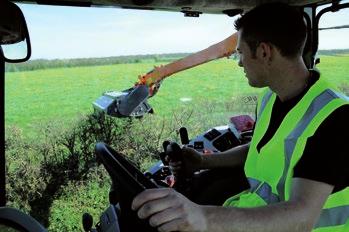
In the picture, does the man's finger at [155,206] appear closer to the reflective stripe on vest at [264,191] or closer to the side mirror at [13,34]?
the reflective stripe on vest at [264,191]

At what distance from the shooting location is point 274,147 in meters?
1.81

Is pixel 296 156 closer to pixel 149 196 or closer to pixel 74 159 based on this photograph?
pixel 149 196

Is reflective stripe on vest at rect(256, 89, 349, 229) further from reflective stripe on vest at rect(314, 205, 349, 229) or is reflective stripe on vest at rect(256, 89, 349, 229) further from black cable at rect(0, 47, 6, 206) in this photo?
black cable at rect(0, 47, 6, 206)

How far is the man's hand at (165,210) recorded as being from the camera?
1.17m

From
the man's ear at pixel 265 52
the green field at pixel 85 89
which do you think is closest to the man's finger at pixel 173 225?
the man's ear at pixel 265 52

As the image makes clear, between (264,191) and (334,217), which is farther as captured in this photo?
(264,191)

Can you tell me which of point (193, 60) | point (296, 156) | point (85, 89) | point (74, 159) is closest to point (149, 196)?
point (296, 156)

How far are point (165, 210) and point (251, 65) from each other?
88 cm

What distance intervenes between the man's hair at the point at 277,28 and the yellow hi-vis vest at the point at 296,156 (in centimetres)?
17

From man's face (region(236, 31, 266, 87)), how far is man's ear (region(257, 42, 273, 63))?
2 cm

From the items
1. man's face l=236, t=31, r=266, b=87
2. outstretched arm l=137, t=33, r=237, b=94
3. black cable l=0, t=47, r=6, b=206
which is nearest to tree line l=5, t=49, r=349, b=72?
outstretched arm l=137, t=33, r=237, b=94

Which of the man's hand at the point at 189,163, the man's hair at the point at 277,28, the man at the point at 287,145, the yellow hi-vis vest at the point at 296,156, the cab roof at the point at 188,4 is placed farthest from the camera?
the man's hand at the point at 189,163

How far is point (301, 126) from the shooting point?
172cm

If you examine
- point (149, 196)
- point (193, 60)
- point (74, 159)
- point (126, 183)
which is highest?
point (149, 196)
